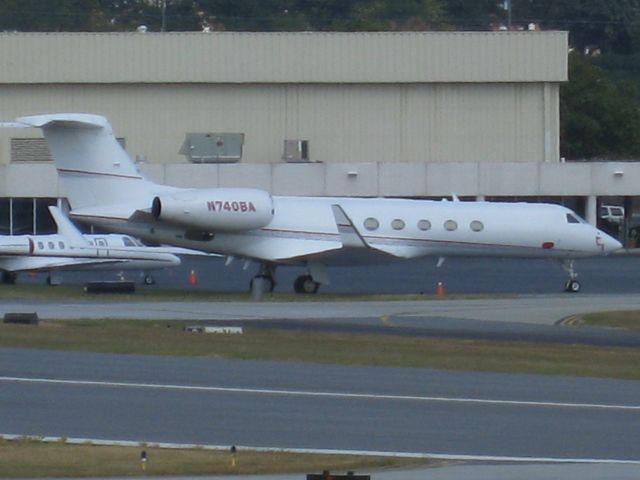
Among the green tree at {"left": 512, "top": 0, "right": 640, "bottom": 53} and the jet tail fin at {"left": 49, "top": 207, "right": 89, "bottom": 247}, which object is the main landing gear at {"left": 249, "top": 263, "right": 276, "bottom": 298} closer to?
the jet tail fin at {"left": 49, "top": 207, "right": 89, "bottom": 247}

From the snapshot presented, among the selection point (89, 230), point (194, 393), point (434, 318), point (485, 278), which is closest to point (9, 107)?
point (89, 230)

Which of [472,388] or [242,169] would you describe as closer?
[472,388]

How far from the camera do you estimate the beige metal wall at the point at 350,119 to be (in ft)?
196

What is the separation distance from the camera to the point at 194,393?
17.3m

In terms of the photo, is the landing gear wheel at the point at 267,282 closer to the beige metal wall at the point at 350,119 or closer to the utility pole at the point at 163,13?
the beige metal wall at the point at 350,119

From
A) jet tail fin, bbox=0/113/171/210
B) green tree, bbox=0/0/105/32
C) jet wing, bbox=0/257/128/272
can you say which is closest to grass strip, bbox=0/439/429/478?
jet tail fin, bbox=0/113/171/210

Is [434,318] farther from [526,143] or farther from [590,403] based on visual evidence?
[526,143]

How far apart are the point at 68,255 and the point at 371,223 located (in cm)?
904

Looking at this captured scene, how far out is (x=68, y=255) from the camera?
41.5 m

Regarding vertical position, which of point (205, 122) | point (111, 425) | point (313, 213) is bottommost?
point (111, 425)

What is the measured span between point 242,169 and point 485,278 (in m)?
13.1

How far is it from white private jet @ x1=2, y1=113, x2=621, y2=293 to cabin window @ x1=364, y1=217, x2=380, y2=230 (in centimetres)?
3

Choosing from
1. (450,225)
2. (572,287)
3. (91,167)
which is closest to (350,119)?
(450,225)

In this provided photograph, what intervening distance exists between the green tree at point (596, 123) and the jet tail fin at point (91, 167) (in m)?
50.1
